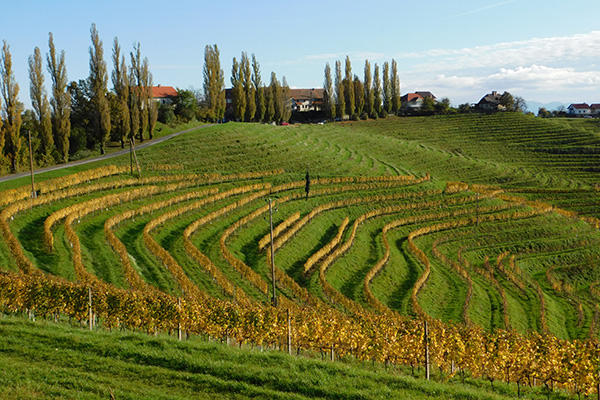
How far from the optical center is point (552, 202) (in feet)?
273

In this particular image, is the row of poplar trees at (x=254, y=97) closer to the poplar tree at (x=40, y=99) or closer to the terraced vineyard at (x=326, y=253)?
the terraced vineyard at (x=326, y=253)

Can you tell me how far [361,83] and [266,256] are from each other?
346 ft

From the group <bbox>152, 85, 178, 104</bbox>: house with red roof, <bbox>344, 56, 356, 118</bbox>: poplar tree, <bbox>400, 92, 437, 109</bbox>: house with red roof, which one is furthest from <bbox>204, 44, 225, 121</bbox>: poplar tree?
<bbox>400, 92, 437, 109</bbox>: house with red roof

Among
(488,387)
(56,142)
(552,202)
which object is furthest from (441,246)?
(56,142)

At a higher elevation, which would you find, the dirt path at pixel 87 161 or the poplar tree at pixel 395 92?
the poplar tree at pixel 395 92

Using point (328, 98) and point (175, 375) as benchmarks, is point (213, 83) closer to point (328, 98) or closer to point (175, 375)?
point (328, 98)

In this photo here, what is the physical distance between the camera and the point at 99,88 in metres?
76.0

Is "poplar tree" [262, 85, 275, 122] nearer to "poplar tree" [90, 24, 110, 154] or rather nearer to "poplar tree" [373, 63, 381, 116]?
"poplar tree" [373, 63, 381, 116]

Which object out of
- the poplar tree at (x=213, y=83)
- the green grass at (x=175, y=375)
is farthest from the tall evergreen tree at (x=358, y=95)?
the green grass at (x=175, y=375)

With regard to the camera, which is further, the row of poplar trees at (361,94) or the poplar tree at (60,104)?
the row of poplar trees at (361,94)

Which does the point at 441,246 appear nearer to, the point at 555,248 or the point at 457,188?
the point at 555,248

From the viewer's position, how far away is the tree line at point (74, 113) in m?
66.2

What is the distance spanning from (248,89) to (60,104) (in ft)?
169

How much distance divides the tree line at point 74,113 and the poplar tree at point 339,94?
6396cm
